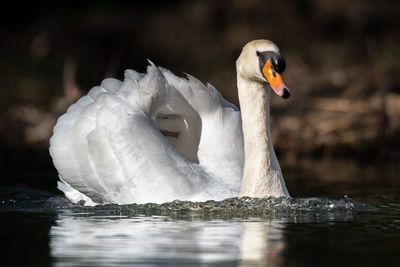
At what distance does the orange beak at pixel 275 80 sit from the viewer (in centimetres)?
703

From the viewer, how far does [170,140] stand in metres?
9.05

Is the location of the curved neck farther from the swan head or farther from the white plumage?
the white plumage

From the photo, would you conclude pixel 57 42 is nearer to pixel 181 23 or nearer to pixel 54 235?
pixel 181 23

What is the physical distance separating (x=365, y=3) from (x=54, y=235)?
561 inches

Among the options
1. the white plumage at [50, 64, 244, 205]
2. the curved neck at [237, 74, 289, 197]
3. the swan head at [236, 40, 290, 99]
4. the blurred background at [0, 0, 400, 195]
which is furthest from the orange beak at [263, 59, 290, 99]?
the blurred background at [0, 0, 400, 195]

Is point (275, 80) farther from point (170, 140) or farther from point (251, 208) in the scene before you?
point (170, 140)

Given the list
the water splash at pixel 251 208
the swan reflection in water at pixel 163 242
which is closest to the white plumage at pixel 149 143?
the water splash at pixel 251 208

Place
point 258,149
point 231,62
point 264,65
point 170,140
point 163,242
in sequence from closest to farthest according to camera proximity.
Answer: point 163,242, point 264,65, point 258,149, point 170,140, point 231,62

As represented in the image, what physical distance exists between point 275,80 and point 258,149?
809 millimetres

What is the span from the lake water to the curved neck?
146mm

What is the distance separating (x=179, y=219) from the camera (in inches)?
279

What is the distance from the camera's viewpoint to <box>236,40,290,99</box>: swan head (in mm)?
7230

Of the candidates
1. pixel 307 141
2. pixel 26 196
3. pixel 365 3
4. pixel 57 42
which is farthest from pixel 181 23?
pixel 26 196

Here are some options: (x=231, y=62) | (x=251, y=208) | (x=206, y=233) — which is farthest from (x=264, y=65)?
(x=231, y=62)
